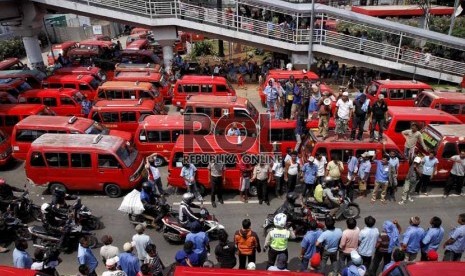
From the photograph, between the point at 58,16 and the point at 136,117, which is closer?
the point at 136,117

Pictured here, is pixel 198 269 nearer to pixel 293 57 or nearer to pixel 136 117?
pixel 136 117

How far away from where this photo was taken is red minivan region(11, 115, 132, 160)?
14211mm

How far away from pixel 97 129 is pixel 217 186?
5529mm

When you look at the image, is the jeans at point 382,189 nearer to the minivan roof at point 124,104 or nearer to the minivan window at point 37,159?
the minivan roof at point 124,104

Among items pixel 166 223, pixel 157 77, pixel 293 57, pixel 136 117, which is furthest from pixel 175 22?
pixel 166 223

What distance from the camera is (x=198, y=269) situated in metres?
6.53

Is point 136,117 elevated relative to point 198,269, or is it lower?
lower

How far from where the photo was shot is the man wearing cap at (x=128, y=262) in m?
8.02

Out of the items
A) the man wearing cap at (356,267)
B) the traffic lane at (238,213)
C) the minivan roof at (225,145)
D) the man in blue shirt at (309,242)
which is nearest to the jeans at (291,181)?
the traffic lane at (238,213)

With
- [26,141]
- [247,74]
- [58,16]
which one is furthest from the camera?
[58,16]

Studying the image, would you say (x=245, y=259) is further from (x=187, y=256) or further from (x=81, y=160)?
(x=81, y=160)

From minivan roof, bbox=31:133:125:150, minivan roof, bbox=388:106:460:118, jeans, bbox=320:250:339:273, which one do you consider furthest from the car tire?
minivan roof, bbox=388:106:460:118

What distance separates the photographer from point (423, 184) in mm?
13258

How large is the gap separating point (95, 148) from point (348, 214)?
795cm
